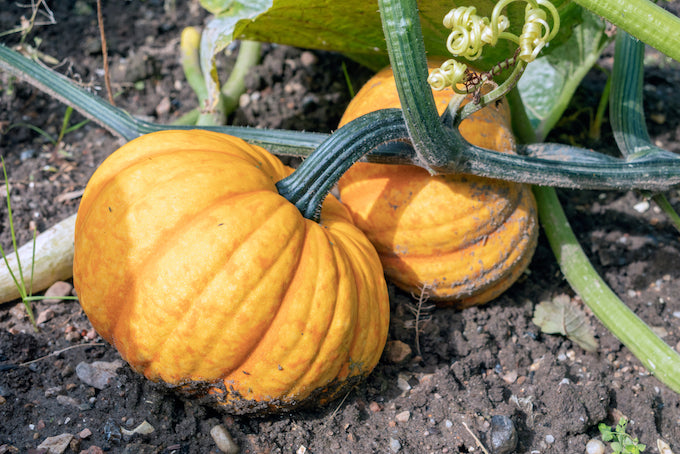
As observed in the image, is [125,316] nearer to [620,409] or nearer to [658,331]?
[620,409]

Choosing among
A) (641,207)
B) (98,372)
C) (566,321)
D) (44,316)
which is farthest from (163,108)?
(641,207)

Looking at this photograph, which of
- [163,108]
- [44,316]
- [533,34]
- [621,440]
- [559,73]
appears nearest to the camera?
[533,34]

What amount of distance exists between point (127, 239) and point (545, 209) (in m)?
1.54

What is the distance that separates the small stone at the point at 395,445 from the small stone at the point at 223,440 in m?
0.44

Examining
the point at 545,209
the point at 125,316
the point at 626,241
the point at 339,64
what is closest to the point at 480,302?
the point at 545,209

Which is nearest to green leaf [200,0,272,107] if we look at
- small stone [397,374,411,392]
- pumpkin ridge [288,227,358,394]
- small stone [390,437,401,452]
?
pumpkin ridge [288,227,358,394]

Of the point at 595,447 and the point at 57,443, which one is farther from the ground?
the point at 57,443

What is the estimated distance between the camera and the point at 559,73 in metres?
2.63

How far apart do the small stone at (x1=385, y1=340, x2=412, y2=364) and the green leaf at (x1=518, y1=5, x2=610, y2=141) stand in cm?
110

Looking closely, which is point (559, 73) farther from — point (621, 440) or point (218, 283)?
point (218, 283)

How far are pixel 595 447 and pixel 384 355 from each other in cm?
69

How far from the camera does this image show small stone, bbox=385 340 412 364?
201 centimetres

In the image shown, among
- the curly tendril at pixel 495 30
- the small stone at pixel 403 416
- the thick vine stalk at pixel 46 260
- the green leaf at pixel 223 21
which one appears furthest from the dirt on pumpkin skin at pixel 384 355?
the curly tendril at pixel 495 30

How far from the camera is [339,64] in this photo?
9.82 feet
